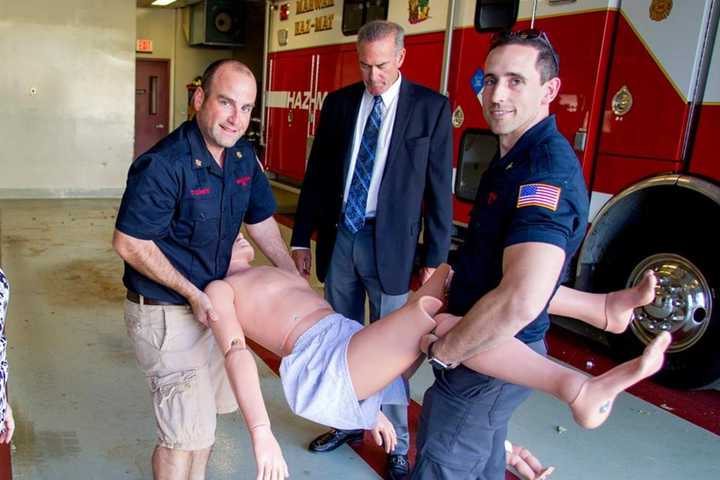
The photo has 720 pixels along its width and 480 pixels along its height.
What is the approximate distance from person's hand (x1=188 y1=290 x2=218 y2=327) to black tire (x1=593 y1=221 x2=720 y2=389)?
2.70m

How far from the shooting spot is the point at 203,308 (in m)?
1.88

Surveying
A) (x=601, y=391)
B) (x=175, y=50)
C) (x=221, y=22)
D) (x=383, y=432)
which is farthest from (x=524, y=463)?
(x=175, y=50)

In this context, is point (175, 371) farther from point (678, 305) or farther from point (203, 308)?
point (678, 305)

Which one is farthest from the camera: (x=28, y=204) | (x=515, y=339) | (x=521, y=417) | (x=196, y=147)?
(x=28, y=204)

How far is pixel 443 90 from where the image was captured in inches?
193

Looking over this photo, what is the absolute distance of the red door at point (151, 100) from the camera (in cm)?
1364

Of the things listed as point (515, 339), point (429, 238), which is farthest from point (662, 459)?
point (515, 339)

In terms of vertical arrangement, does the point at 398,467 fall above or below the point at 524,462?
below

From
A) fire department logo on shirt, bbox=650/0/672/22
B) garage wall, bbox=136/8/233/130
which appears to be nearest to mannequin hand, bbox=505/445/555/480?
fire department logo on shirt, bbox=650/0/672/22

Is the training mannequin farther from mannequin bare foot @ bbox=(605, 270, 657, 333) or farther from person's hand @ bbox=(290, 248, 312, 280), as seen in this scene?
person's hand @ bbox=(290, 248, 312, 280)

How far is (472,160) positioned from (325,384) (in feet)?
10.7

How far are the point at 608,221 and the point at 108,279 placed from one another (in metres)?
3.76

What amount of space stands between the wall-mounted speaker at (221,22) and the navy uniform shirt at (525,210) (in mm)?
11851

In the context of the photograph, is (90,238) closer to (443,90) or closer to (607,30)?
(443,90)
